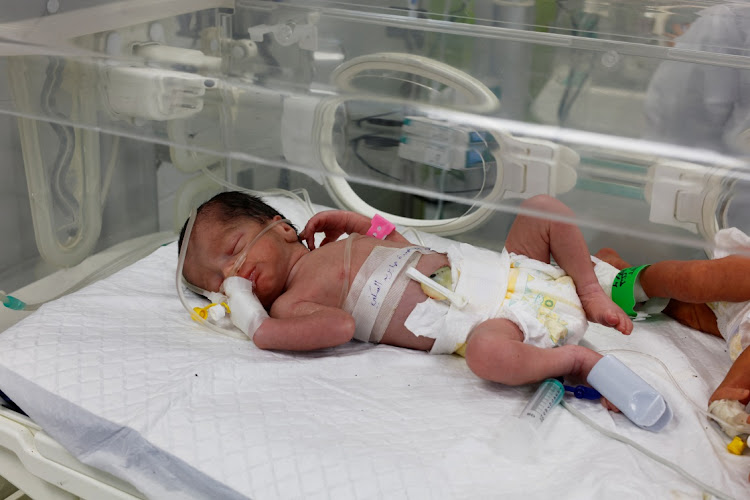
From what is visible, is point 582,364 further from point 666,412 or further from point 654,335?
point 654,335

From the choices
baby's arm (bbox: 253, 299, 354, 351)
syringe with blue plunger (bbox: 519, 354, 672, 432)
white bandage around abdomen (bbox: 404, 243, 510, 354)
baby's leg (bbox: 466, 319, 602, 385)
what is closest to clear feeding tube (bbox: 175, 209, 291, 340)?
baby's arm (bbox: 253, 299, 354, 351)

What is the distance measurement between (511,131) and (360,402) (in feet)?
1.59

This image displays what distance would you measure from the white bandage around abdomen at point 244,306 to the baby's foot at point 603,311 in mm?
582

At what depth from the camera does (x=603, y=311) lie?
1.20m

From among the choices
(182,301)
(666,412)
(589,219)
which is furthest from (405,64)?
(666,412)

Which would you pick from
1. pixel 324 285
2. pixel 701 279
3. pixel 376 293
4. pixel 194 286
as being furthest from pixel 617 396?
pixel 194 286

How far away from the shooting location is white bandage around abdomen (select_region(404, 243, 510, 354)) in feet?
3.91

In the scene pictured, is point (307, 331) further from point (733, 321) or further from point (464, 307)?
point (733, 321)

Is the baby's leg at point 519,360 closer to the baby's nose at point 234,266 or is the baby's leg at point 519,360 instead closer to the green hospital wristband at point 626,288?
the green hospital wristband at point 626,288

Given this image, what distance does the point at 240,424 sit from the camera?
98 cm

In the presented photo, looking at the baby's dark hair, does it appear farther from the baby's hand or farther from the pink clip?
the pink clip

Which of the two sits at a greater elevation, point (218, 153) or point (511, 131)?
point (511, 131)

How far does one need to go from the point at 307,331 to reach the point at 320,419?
19 cm

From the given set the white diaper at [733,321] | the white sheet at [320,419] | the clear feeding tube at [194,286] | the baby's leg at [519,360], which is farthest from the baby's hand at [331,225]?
the white diaper at [733,321]
